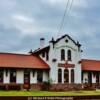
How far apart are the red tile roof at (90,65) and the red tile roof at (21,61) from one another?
7.18m

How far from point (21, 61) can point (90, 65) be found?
39.5 feet

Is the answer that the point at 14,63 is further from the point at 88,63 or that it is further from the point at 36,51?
the point at 88,63

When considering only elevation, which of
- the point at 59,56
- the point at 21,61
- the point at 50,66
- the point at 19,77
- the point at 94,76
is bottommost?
the point at 19,77

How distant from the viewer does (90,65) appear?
190 feet

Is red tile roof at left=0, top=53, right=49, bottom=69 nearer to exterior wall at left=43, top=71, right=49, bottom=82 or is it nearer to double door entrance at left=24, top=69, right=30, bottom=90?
double door entrance at left=24, top=69, right=30, bottom=90

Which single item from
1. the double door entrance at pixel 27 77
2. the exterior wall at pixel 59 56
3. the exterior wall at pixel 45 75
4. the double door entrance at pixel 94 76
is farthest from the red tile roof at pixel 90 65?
the double door entrance at pixel 27 77

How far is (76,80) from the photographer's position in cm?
5416

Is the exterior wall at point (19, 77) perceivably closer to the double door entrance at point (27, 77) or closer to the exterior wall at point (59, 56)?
the double door entrance at point (27, 77)

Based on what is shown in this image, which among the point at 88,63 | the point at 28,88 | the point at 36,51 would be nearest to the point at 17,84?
the point at 28,88

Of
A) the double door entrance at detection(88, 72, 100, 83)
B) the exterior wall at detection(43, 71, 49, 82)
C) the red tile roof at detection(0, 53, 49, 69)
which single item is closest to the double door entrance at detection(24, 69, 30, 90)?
the red tile roof at detection(0, 53, 49, 69)

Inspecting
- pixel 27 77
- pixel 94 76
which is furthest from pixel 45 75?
pixel 94 76

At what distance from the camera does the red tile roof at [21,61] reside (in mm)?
49553

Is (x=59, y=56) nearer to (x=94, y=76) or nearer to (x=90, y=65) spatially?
(x=90, y=65)

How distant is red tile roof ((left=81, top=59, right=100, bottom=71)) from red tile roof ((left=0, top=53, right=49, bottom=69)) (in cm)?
718
